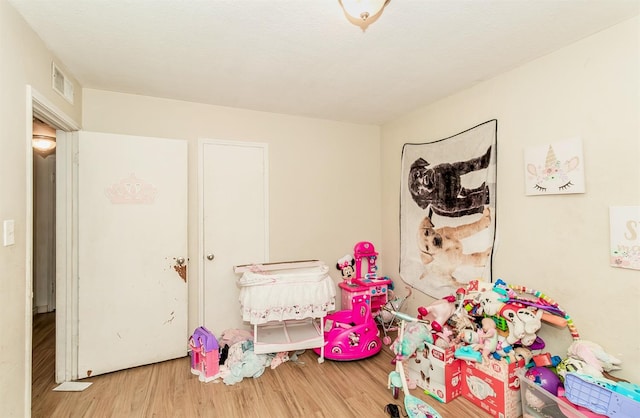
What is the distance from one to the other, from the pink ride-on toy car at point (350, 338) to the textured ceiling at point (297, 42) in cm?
217

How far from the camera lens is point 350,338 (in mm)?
2721

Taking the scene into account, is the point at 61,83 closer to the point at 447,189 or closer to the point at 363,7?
the point at 363,7

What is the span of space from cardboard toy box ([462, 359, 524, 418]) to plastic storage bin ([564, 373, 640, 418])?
303 millimetres

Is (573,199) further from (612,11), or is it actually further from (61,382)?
(61,382)

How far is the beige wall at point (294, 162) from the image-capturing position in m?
2.78

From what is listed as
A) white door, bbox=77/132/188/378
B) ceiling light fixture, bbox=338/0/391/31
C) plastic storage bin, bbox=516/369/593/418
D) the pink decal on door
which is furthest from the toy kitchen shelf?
ceiling light fixture, bbox=338/0/391/31

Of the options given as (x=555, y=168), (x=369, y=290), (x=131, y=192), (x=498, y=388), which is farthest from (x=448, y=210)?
(x=131, y=192)

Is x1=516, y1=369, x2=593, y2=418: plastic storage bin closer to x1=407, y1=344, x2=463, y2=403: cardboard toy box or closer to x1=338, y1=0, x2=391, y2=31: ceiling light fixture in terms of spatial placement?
x1=407, y1=344, x2=463, y2=403: cardboard toy box

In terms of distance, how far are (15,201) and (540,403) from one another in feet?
10.5

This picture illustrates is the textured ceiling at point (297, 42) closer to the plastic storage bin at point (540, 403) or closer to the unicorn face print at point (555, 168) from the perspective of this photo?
the unicorn face print at point (555, 168)

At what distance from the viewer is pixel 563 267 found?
2010mm

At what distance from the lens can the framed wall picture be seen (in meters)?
1.67

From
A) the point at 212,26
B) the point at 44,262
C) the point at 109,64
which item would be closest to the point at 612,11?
the point at 212,26

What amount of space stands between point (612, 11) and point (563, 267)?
1522 millimetres
